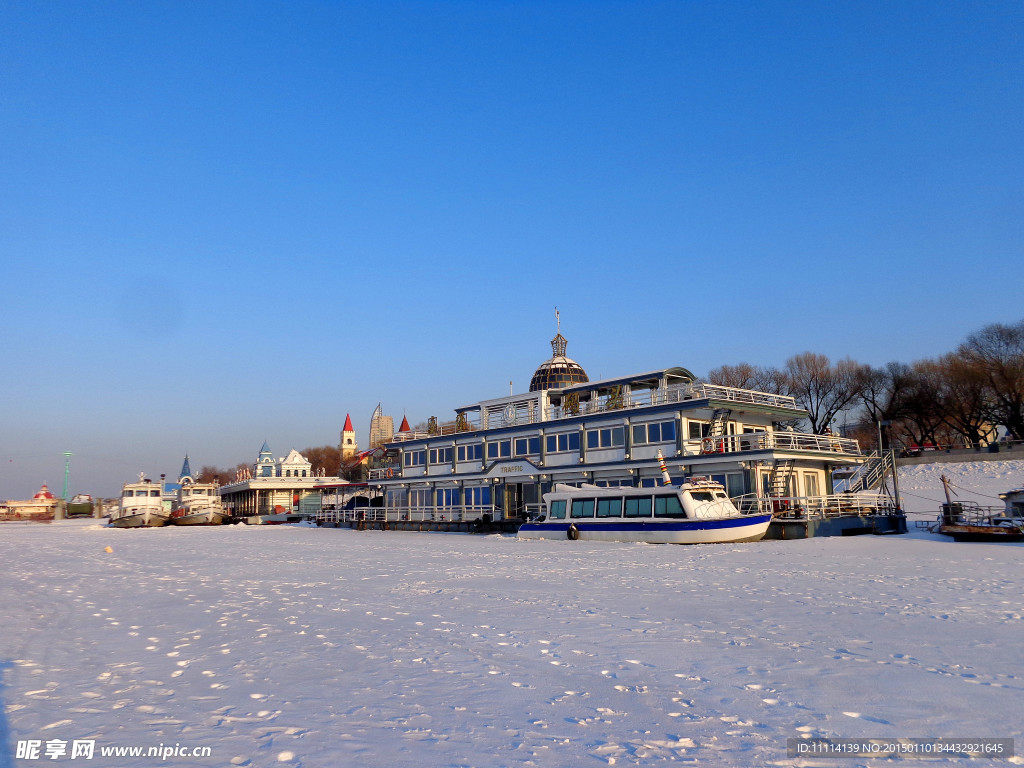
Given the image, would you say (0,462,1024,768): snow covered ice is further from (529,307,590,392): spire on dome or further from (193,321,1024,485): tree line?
(193,321,1024,485): tree line

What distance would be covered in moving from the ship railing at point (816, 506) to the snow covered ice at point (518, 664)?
41.5ft

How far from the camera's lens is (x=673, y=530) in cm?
3303

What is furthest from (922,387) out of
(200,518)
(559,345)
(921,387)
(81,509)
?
(81,509)

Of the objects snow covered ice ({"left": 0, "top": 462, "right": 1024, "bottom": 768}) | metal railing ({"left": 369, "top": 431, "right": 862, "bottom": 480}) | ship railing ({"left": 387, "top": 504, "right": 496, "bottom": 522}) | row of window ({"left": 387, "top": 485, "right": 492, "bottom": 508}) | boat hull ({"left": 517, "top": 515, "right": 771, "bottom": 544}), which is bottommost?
snow covered ice ({"left": 0, "top": 462, "right": 1024, "bottom": 768})

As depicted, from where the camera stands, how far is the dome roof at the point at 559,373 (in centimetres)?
5934

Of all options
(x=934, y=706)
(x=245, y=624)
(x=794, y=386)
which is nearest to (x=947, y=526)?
(x=934, y=706)

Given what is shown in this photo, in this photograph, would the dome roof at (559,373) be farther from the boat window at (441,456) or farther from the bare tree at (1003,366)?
the bare tree at (1003,366)

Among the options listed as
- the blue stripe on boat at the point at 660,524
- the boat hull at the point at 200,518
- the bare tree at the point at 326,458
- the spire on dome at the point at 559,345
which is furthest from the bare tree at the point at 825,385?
the bare tree at the point at 326,458

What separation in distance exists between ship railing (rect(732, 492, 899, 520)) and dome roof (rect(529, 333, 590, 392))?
24134 mm

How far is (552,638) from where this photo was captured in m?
12.1

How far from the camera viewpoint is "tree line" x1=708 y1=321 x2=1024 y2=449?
66938 mm

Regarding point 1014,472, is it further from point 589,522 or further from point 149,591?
point 149,591

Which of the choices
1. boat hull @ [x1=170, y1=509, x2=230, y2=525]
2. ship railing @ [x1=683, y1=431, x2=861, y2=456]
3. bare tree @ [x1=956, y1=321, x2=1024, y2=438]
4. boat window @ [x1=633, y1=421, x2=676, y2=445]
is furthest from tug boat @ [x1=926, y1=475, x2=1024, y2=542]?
boat hull @ [x1=170, y1=509, x2=230, y2=525]

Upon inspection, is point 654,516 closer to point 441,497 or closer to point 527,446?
point 527,446
